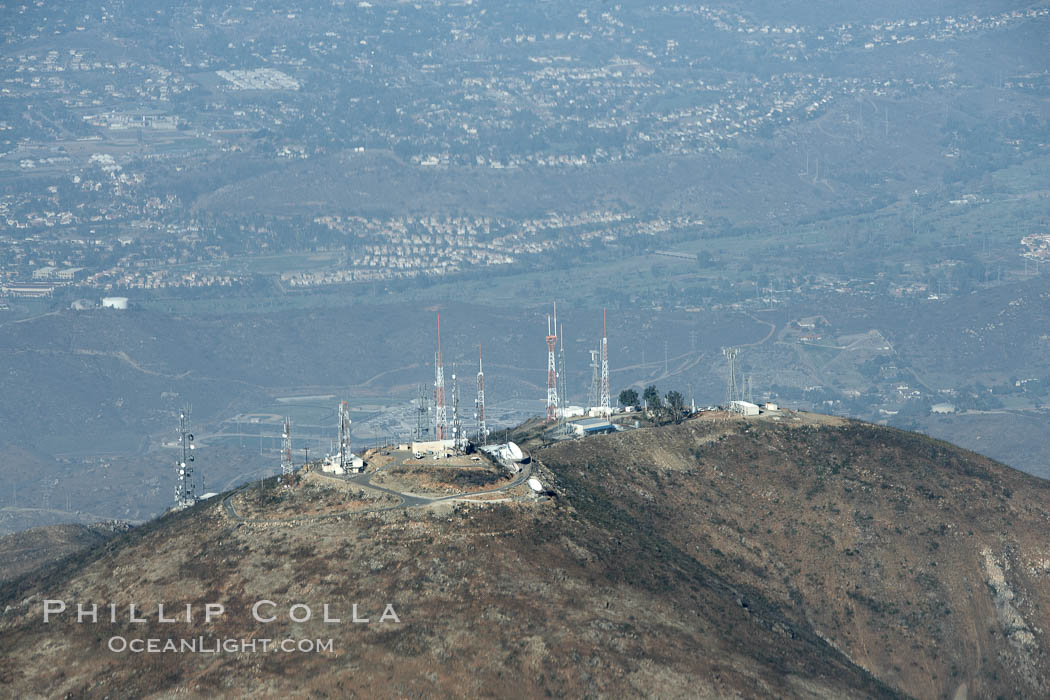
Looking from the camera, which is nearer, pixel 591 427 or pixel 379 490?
pixel 379 490

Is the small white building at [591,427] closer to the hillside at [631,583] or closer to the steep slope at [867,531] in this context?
the hillside at [631,583]

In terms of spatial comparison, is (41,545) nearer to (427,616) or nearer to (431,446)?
(431,446)

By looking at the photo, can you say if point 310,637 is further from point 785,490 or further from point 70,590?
point 785,490

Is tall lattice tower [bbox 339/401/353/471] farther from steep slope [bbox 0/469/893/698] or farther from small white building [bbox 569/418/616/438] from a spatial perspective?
small white building [bbox 569/418/616/438]

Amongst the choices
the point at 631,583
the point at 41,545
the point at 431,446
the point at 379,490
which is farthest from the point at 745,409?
the point at 41,545

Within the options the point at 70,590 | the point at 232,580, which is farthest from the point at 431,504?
the point at 70,590

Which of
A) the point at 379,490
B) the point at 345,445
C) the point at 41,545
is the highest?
the point at 345,445
